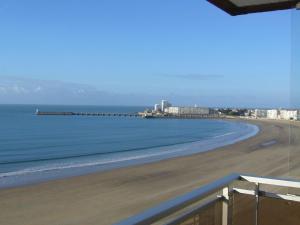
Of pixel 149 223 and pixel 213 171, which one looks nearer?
pixel 149 223

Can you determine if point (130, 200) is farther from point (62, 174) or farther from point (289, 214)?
point (289, 214)

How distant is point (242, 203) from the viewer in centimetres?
292

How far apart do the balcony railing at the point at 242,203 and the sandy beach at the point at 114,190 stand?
0.95m

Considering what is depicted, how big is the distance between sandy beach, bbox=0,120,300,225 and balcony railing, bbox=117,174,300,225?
952 millimetres

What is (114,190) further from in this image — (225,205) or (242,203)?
(225,205)

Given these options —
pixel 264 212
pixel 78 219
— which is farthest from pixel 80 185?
pixel 264 212

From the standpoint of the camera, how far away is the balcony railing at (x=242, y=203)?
2.21m

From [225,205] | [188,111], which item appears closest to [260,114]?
[188,111]

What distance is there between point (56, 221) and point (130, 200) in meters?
2.89

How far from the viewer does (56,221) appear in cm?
1046

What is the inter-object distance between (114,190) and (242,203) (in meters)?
12.0

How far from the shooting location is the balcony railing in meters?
2.21

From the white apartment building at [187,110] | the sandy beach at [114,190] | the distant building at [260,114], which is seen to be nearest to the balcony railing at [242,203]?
the sandy beach at [114,190]

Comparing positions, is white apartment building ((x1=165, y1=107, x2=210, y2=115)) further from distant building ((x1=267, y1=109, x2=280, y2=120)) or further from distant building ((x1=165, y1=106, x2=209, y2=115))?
distant building ((x1=267, y1=109, x2=280, y2=120))
